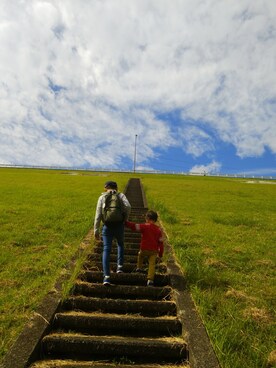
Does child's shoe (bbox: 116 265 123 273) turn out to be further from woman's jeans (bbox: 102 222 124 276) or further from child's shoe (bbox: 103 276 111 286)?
child's shoe (bbox: 103 276 111 286)

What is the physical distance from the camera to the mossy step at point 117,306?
6859 millimetres

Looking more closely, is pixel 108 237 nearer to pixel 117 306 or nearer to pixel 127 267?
pixel 127 267

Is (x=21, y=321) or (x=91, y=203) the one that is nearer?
(x=21, y=321)

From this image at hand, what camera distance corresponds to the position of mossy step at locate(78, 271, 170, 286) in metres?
8.17

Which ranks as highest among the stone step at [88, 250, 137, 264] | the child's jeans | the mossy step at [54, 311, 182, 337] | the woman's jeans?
the woman's jeans

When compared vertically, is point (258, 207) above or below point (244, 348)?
above

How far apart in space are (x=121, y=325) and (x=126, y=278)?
2013 millimetres

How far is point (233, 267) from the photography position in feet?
33.7

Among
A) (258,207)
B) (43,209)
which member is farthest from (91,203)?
(258,207)

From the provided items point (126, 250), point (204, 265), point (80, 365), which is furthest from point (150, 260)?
point (80, 365)

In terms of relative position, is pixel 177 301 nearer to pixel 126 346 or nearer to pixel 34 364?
pixel 126 346

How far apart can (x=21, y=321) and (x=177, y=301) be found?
3.13 metres

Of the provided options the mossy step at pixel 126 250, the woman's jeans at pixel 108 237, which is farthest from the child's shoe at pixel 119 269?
the mossy step at pixel 126 250

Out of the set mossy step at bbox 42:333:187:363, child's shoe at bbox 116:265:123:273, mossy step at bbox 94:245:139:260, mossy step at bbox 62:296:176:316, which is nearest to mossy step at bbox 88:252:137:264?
mossy step at bbox 94:245:139:260
